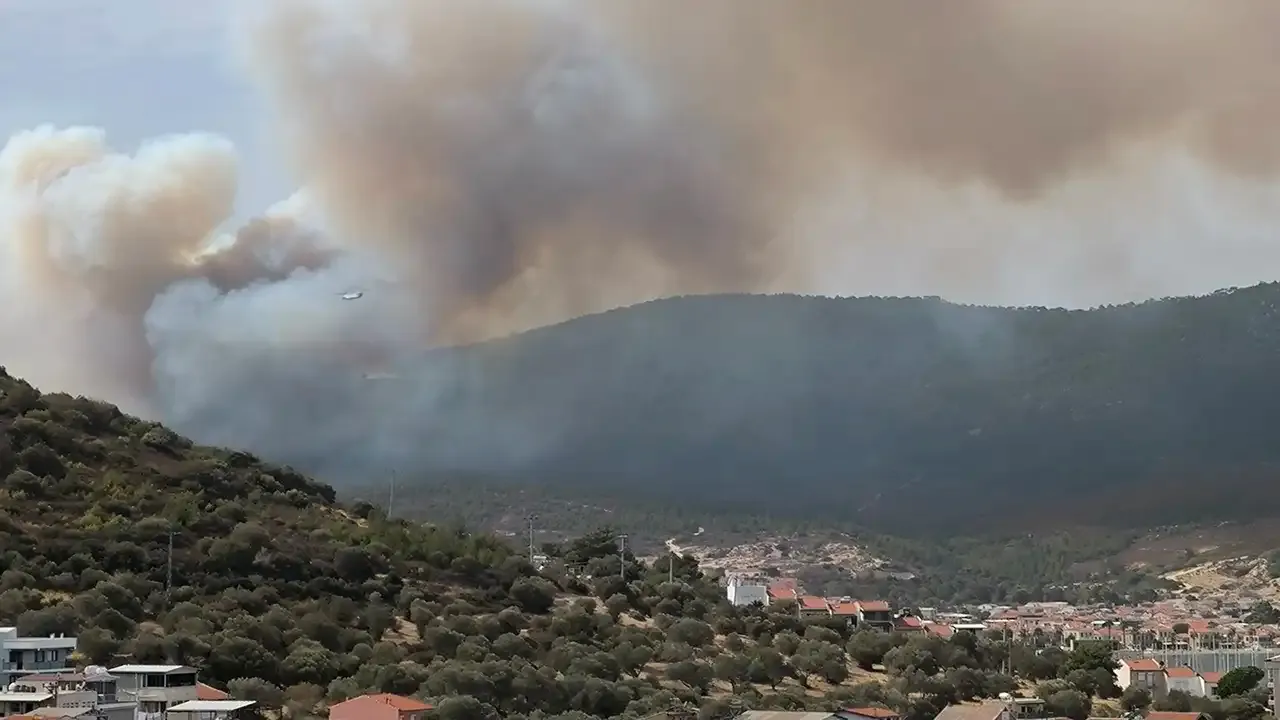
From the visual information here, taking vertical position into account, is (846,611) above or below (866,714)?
above

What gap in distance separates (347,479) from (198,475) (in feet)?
308

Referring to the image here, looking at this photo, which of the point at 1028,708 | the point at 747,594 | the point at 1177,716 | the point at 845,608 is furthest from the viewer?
the point at 747,594

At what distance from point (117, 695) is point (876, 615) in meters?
57.9

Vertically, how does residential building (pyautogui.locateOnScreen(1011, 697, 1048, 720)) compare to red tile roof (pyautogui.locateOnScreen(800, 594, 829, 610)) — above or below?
below

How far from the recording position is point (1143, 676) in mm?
83312

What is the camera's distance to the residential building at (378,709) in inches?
2045

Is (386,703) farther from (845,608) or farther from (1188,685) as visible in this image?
(845,608)

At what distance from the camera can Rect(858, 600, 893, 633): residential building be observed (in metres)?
100

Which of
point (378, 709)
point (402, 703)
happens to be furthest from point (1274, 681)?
point (378, 709)

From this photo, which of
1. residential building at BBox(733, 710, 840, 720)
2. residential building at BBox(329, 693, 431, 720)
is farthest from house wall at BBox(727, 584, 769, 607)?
residential building at BBox(329, 693, 431, 720)

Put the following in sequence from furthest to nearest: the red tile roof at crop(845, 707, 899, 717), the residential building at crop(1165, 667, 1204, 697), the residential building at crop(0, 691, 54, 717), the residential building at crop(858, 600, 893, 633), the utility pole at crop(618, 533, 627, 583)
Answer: the residential building at crop(858, 600, 893, 633), the utility pole at crop(618, 533, 627, 583), the residential building at crop(1165, 667, 1204, 697), the red tile roof at crop(845, 707, 899, 717), the residential building at crop(0, 691, 54, 717)

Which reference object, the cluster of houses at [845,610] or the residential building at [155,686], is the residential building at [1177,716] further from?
the residential building at [155,686]

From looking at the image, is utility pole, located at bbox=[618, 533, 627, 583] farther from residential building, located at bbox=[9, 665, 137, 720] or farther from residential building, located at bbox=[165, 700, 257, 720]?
residential building, located at bbox=[9, 665, 137, 720]

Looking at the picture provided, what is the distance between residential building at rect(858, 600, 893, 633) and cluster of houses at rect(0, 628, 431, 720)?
47633mm
